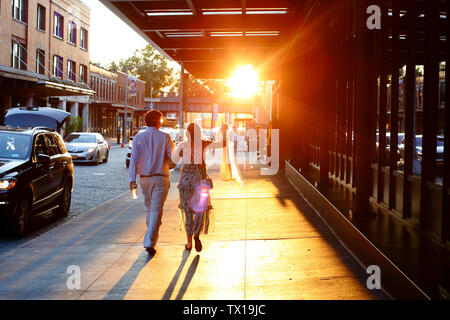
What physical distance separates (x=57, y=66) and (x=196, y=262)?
40.1 metres

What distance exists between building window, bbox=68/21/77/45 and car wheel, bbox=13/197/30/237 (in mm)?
39886

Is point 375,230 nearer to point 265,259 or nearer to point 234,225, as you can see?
point 265,259

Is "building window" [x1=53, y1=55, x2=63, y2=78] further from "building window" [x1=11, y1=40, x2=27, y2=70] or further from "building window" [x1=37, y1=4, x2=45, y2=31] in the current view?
"building window" [x1=11, y1=40, x2=27, y2=70]

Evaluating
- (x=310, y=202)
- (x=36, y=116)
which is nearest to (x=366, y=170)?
(x=310, y=202)

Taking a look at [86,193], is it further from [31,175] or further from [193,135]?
[193,135]

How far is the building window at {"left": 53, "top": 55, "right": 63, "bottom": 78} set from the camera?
141ft

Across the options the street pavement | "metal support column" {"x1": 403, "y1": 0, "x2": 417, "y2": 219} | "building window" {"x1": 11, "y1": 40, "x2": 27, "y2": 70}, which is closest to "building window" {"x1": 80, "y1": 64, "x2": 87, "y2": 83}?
"building window" {"x1": 11, "y1": 40, "x2": 27, "y2": 70}

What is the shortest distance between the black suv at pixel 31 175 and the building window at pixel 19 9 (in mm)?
27052

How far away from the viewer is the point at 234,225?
9281 mm

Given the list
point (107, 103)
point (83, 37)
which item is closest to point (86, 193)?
point (83, 37)

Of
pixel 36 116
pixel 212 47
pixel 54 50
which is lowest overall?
pixel 36 116

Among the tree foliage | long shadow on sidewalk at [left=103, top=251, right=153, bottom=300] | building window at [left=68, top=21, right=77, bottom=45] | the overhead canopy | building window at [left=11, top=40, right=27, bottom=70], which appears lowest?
long shadow on sidewalk at [left=103, top=251, right=153, bottom=300]

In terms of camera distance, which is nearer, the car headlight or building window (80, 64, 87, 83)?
the car headlight

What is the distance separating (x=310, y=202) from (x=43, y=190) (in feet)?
17.1
